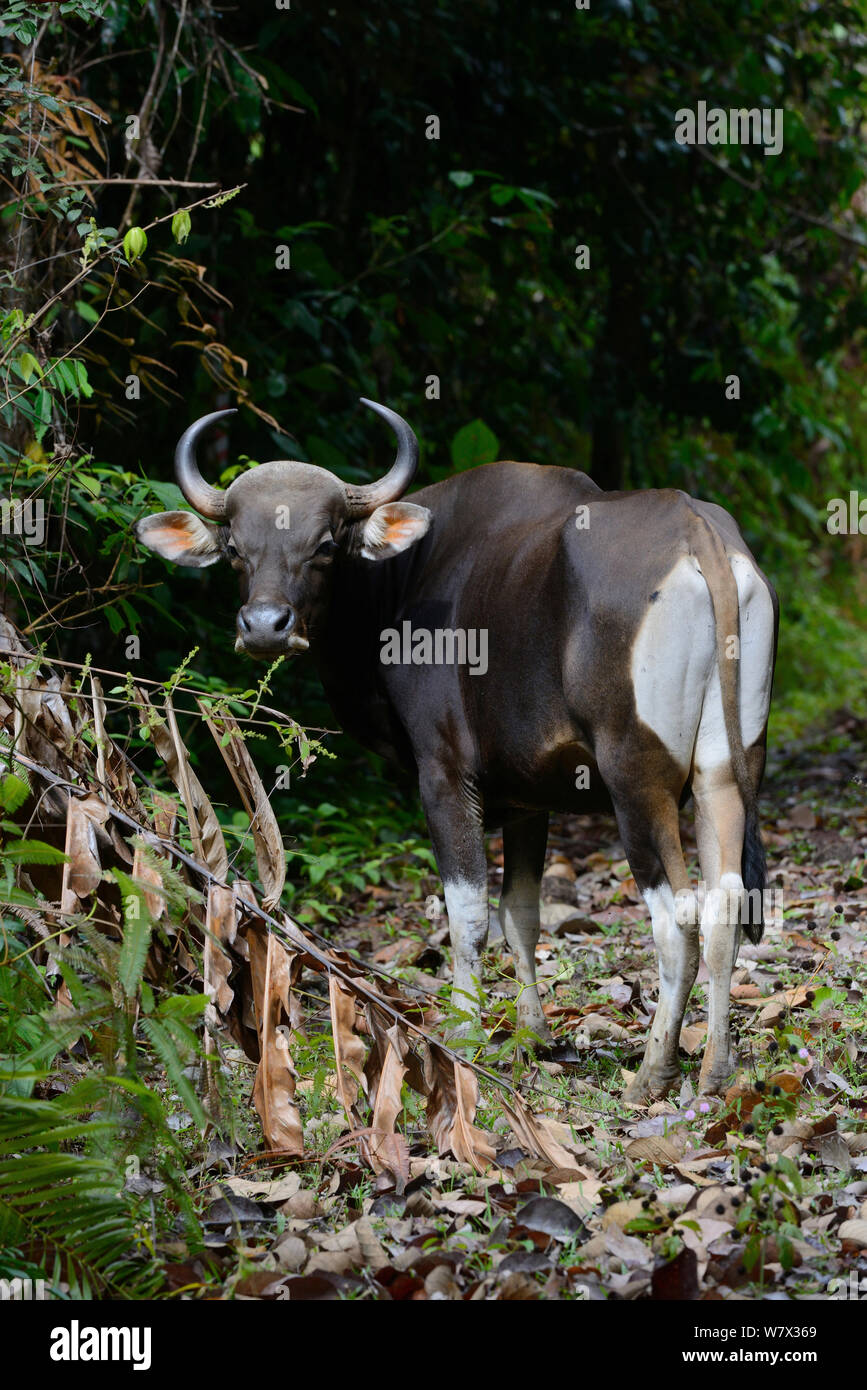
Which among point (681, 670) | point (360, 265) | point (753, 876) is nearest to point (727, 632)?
point (681, 670)

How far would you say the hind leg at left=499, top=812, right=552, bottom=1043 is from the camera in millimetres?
4938

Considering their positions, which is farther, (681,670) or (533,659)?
(533,659)

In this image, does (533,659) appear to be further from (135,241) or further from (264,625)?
(135,241)

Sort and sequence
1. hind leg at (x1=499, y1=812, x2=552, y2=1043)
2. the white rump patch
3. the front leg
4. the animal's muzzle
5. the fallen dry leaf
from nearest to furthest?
the fallen dry leaf → the white rump patch → the animal's muzzle → the front leg → hind leg at (x1=499, y1=812, x2=552, y2=1043)

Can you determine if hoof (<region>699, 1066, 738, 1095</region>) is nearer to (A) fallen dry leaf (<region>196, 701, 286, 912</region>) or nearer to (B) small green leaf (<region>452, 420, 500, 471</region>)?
(A) fallen dry leaf (<region>196, 701, 286, 912</region>)

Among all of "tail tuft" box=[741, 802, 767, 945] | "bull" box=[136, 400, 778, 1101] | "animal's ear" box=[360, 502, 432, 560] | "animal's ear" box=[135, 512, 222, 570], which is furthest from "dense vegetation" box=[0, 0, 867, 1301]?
"tail tuft" box=[741, 802, 767, 945]

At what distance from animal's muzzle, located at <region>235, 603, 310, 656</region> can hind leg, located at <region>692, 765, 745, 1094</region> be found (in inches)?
52.8

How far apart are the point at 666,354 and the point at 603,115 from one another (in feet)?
5.71

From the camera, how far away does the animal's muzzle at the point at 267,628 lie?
4355mm

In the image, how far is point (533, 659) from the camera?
4383mm

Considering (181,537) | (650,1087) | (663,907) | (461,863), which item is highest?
(181,537)

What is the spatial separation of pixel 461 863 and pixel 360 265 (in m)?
5.28

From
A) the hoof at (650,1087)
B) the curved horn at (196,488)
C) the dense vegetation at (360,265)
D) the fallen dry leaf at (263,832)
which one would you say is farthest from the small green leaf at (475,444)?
the hoof at (650,1087)

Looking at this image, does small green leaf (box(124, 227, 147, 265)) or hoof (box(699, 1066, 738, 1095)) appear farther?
small green leaf (box(124, 227, 147, 265))
